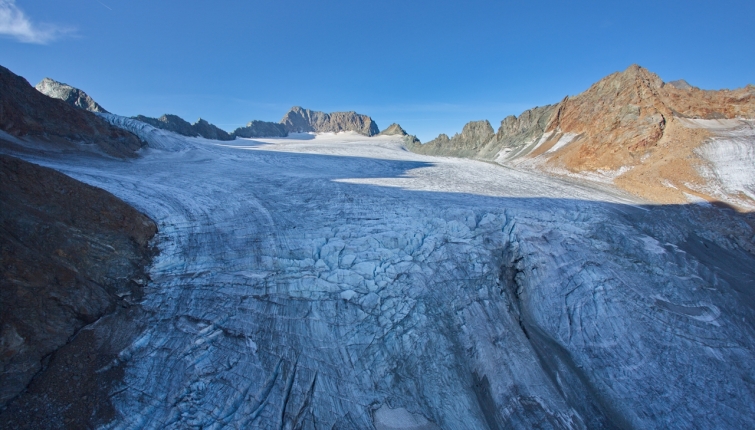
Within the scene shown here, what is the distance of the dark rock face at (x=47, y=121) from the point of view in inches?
458

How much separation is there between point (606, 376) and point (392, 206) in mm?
7019

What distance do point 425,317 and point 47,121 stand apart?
16.6 m

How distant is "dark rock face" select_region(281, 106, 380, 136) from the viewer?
7394 cm

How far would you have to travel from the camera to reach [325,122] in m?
77.2

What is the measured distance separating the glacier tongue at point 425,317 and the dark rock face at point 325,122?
65.3 meters

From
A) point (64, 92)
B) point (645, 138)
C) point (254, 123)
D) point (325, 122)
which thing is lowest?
point (645, 138)

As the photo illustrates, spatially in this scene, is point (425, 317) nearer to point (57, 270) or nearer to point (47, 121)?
point (57, 270)

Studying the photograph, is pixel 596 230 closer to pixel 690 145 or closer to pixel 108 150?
pixel 690 145

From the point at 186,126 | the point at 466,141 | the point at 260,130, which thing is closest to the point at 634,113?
the point at 466,141

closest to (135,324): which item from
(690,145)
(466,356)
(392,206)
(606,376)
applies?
(466,356)

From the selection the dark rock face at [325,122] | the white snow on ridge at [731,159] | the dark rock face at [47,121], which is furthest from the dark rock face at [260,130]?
the white snow on ridge at [731,159]

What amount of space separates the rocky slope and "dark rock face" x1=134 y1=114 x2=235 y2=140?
112 ft

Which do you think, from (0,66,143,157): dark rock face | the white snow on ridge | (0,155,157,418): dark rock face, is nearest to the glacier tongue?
(0,155,157,418): dark rock face

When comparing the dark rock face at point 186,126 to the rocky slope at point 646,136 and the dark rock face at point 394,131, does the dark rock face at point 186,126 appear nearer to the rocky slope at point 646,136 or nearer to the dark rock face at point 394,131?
the dark rock face at point 394,131
